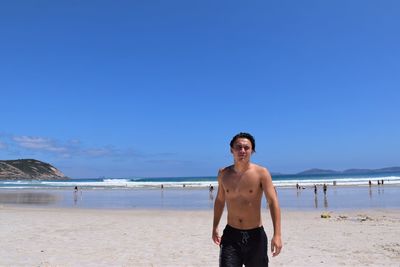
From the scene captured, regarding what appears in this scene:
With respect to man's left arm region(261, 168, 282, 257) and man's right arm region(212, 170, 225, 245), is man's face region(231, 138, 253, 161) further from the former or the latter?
man's right arm region(212, 170, 225, 245)

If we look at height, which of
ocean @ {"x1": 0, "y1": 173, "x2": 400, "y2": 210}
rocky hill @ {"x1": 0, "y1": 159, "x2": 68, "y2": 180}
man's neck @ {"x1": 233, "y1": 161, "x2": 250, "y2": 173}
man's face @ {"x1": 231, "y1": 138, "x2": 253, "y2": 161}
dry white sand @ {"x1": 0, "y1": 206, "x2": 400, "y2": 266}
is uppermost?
rocky hill @ {"x1": 0, "y1": 159, "x2": 68, "y2": 180}

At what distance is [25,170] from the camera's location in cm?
17838

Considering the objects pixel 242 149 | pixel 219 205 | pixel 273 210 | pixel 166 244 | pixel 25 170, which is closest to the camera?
pixel 273 210

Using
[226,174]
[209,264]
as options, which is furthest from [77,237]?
[226,174]

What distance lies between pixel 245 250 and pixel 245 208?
47 centimetres

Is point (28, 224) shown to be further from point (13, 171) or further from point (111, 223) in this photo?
point (13, 171)

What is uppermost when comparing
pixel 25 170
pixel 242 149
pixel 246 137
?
pixel 25 170

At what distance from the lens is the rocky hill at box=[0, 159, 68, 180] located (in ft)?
539

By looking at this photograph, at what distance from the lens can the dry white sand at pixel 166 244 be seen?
9.33 m

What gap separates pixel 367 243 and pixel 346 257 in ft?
7.34

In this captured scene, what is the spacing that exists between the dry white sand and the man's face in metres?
4.89

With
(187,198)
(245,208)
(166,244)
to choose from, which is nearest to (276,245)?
(245,208)

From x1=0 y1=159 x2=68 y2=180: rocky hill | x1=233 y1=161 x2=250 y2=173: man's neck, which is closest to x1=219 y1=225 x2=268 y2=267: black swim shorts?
x1=233 y1=161 x2=250 y2=173: man's neck

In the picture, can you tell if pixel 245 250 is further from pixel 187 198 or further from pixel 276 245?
pixel 187 198
